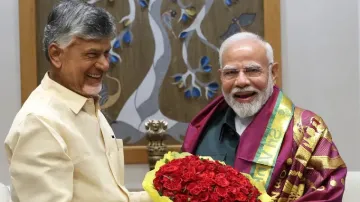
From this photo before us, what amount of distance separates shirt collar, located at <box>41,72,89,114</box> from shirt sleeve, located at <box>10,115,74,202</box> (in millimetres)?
169

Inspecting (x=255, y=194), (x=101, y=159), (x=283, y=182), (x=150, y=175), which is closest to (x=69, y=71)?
(x=101, y=159)

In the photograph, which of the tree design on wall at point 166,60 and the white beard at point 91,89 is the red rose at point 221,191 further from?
the tree design on wall at point 166,60

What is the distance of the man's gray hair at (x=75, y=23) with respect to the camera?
1.66 meters

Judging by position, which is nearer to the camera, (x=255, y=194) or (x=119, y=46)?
(x=255, y=194)

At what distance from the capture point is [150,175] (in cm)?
183

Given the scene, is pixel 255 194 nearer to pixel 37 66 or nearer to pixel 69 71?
pixel 69 71

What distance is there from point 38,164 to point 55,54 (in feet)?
1.28

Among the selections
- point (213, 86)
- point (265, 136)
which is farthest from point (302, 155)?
point (213, 86)

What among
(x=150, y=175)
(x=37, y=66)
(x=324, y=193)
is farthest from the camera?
(x=37, y=66)

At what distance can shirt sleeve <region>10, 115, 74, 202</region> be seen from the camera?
148cm

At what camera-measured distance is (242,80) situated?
2.38 metres

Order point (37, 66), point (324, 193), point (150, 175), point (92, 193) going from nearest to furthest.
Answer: point (92, 193) < point (150, 175) < point (324, 193) < point (37, 66)

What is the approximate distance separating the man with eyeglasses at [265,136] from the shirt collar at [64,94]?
906 mm

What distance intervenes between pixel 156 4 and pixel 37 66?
2.65 feet
